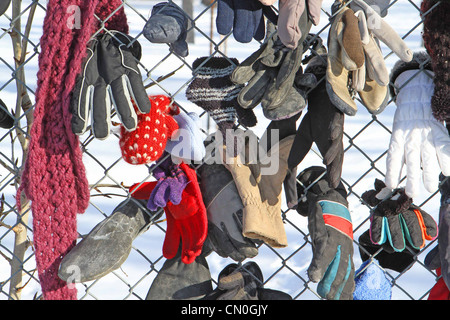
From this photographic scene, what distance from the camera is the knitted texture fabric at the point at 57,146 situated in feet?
5.15

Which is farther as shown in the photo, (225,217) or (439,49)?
(225,217)

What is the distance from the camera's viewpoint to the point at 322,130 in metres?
1.59

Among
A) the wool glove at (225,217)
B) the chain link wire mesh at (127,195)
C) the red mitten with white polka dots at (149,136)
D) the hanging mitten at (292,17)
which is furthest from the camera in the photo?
the chain link wire mesh at (127,195)

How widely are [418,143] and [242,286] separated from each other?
698 millimetres

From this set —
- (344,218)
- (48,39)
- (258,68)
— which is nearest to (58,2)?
(48,39)

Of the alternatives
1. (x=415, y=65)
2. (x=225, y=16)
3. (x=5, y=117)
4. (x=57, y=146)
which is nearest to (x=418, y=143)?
(x=415, y=65)

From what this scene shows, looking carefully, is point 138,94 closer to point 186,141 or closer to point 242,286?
point 186,141

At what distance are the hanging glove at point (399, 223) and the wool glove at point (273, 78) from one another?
1.52ft

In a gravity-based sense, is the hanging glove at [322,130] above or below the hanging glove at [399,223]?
above

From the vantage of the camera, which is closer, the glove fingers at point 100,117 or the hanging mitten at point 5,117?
the glove fingers at point 100,117

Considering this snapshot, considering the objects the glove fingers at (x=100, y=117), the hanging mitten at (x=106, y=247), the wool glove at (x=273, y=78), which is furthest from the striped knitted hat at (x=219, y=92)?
the hanging mitten at (x=106, y=247)

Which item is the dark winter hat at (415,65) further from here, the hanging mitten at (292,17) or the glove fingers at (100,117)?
the glove fingers at (100,117)
